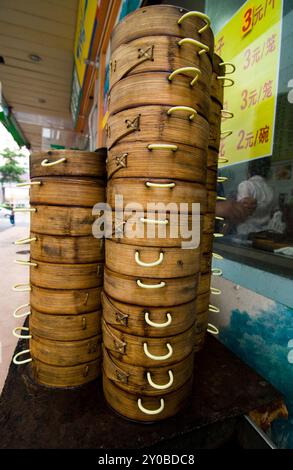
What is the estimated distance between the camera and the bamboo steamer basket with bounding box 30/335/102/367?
1341mm

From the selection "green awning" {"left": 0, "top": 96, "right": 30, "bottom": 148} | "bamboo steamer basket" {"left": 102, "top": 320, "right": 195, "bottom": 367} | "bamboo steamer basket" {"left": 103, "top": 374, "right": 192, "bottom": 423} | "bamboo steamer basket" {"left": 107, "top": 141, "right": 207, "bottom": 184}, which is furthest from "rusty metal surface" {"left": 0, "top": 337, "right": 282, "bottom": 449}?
"green awning" {"left": 0, "top": 96, "right": 30, "bottom": 148}

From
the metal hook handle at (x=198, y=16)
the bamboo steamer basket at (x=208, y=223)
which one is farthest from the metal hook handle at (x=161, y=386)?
the metal hook handle at (x=198, y=16)

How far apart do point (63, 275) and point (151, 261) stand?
54 centimetres

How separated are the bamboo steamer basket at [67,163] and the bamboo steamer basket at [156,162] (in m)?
0.23

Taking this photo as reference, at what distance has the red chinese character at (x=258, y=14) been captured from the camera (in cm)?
170

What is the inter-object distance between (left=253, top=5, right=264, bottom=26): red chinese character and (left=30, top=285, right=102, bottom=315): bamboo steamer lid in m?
2.16

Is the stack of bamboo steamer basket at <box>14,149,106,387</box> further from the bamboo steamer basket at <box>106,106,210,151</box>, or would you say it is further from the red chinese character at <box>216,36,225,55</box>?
the red chinese character at <box>216,36,225,55</box>

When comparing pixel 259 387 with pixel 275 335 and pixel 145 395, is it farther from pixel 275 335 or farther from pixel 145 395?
pixel 145 395

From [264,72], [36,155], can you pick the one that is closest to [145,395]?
[36,155]

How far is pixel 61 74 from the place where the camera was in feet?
17.9

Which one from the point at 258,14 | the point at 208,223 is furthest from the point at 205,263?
the point at 258,14

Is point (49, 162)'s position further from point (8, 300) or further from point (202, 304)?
point (8, 300)

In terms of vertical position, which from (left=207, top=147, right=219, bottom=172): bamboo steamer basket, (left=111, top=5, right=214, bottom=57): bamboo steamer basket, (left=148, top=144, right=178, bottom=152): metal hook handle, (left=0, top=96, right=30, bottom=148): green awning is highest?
(left=0, top=96, right=30, bottom=148): green awning

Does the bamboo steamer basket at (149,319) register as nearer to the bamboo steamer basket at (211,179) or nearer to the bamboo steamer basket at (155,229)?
the bamboo steamer basket at (155,229)
